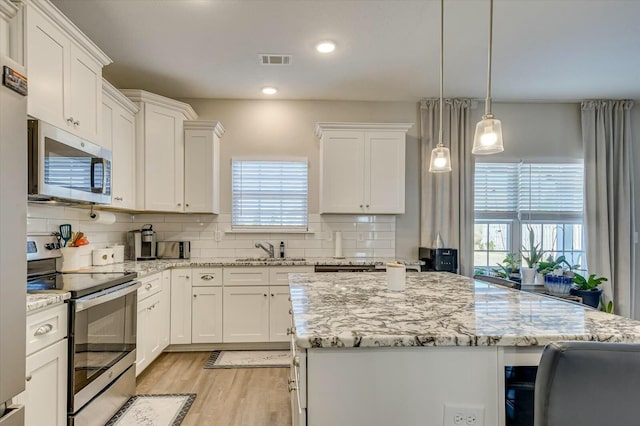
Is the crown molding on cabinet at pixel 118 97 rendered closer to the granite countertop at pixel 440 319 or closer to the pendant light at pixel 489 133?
the granite countertop at pixel 440 319

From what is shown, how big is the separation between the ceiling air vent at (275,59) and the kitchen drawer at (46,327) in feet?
7.82

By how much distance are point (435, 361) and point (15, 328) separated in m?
1.41

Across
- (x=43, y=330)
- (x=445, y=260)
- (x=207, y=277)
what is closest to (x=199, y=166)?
(x=207, y=277)

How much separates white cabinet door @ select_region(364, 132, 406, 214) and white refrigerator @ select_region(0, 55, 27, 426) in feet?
10.1

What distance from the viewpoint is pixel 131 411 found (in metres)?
2.39

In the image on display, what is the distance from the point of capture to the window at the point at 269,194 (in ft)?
13.6

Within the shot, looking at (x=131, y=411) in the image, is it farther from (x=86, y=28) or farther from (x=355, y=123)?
(x=355, y=123)

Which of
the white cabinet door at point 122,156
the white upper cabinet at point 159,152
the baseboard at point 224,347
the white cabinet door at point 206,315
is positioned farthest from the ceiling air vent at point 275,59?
the baseboard at point 224,347

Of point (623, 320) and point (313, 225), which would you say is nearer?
point (623, 320)

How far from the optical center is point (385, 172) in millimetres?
3916

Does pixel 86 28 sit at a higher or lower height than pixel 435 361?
higher

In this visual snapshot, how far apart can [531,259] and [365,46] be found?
3.05m

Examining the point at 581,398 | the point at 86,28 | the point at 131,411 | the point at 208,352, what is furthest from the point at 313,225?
the point at 581,398

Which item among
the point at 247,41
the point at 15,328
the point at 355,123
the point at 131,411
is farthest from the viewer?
the point at 355,123
